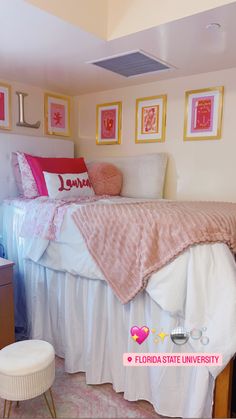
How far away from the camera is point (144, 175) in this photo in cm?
261

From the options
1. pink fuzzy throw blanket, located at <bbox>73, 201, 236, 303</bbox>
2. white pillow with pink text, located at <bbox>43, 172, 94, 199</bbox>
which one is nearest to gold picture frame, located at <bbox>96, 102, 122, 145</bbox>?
white pillow with pink text, located at <bbox>43, 172, 94, 199</bbox>

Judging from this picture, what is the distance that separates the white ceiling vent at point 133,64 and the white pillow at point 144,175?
2.17 feet

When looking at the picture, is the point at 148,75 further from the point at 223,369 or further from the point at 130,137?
the point at 223,369

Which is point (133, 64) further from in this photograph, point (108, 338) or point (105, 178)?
point (108, 338)

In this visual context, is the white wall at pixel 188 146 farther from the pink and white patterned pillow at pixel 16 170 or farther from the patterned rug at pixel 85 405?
the patterned rug at pixel 85 405

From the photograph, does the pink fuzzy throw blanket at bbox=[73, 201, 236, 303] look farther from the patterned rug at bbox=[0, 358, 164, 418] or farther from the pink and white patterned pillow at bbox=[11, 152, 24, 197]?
the pink and white patterned pillow at bbox=[11, 152, 24, 197]

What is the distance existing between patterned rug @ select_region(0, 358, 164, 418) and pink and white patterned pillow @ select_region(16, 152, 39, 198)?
1.30 metres

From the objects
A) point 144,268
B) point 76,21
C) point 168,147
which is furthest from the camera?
point 168,147

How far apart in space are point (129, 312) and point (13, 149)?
165 cm

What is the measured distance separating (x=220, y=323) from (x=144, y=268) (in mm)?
371

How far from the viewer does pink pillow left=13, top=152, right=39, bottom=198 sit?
2.35 m

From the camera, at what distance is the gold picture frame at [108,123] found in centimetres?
290

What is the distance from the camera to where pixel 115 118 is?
9.57 feet

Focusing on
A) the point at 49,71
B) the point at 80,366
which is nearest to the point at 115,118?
the point at 49,71
